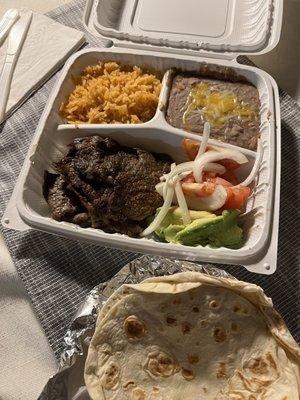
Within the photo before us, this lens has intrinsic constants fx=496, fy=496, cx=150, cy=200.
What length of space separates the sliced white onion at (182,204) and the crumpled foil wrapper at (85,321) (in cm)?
17

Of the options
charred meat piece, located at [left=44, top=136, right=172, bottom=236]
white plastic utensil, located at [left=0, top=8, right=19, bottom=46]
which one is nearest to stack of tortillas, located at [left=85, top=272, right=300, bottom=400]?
charred meat piece, located at [left=44, top=136, right=172, bottom=236]

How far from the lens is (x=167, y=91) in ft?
6.14

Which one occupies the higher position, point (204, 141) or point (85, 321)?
point (204, 141)

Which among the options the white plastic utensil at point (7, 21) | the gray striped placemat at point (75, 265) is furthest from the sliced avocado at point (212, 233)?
the white plastic utensil at point (7, 21)

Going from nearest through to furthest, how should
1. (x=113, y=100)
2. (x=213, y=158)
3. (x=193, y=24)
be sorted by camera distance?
1. (x=213, y=158)
2. (x=113, y=100)
3. (x=193, y=24)

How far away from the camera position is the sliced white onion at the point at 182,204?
5.24 feet

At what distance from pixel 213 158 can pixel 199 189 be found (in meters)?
0.13

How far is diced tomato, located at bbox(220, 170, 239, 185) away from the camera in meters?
1.71

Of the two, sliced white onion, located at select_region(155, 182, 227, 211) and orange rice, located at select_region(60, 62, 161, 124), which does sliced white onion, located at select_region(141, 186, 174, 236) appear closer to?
sliced white onion, located at select_region(155, 182, 227, 211)

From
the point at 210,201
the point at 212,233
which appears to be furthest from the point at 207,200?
the point at 212,233

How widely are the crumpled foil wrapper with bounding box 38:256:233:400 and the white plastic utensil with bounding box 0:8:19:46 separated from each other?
1.28 metres

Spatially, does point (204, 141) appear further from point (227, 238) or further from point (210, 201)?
point (227, 238)

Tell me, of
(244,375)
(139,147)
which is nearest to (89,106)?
(139,147)

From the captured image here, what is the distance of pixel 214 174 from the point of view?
1682 millimetres
